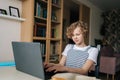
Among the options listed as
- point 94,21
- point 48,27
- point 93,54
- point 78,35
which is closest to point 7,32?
point 48,27

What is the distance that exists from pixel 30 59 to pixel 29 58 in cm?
2

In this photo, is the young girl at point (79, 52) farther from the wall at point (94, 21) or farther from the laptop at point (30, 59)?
the wall at point (94, 21)

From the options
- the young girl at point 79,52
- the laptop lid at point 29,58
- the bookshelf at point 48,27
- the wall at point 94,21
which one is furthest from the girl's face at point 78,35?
the wall at point 94,21

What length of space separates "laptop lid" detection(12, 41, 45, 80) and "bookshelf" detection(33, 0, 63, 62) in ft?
4.63

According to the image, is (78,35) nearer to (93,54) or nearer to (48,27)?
(93,54)

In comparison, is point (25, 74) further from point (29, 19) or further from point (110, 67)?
point (110, 67)

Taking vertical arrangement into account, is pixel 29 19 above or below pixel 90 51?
above

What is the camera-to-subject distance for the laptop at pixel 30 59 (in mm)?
1040

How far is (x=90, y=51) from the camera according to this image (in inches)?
63.6

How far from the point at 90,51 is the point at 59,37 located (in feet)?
5.77

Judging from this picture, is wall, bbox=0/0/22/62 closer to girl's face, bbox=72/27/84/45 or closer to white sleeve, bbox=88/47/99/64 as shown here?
girl's face, bbox=72/27/84/45

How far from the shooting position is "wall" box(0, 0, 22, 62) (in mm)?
2541

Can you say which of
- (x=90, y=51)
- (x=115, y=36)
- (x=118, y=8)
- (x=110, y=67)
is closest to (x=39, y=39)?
(x=90, y=51)

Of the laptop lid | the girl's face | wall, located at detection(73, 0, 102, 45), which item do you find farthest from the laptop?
wall, located at detection(73, 0, 102, 45)
